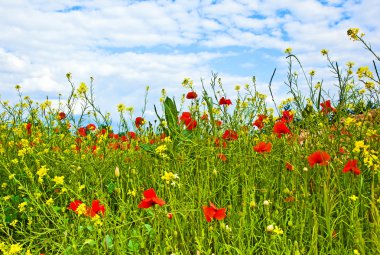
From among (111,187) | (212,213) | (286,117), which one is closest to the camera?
(212,213)

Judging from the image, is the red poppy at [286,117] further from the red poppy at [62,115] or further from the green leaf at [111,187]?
the red poppy at [62,115]

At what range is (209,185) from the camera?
3225mm

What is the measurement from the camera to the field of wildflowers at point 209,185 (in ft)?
7.59

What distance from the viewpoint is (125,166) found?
3732 millimetres

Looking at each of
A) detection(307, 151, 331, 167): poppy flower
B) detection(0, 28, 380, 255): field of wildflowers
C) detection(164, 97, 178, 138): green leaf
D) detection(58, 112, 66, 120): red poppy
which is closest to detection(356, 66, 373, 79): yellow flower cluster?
detection(0, 28, 380, 255): field of wildflowers

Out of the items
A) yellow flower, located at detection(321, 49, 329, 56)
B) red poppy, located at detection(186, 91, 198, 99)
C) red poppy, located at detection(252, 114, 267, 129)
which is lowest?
red poppy, located at detection(252, 114, 267, 129)

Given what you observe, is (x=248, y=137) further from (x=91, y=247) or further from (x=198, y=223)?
(x=91, y=247)

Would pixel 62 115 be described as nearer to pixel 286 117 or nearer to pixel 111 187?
pixel 111 187

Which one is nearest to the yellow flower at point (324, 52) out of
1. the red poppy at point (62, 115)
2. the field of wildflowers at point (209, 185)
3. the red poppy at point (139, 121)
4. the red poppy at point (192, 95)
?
the field of wildflowers at point (209, 185)

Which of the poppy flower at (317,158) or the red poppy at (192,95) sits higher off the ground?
the red poppy at (192,95)

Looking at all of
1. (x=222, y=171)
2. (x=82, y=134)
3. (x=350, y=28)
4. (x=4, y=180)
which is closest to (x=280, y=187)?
(x=222, y=171)

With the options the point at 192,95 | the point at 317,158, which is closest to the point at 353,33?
the point at 317,158

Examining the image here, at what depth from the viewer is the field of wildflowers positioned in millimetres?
2314

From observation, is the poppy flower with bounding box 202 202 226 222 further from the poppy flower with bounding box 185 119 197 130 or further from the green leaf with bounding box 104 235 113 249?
the poppy flower with bounding box 185 119 197 130
